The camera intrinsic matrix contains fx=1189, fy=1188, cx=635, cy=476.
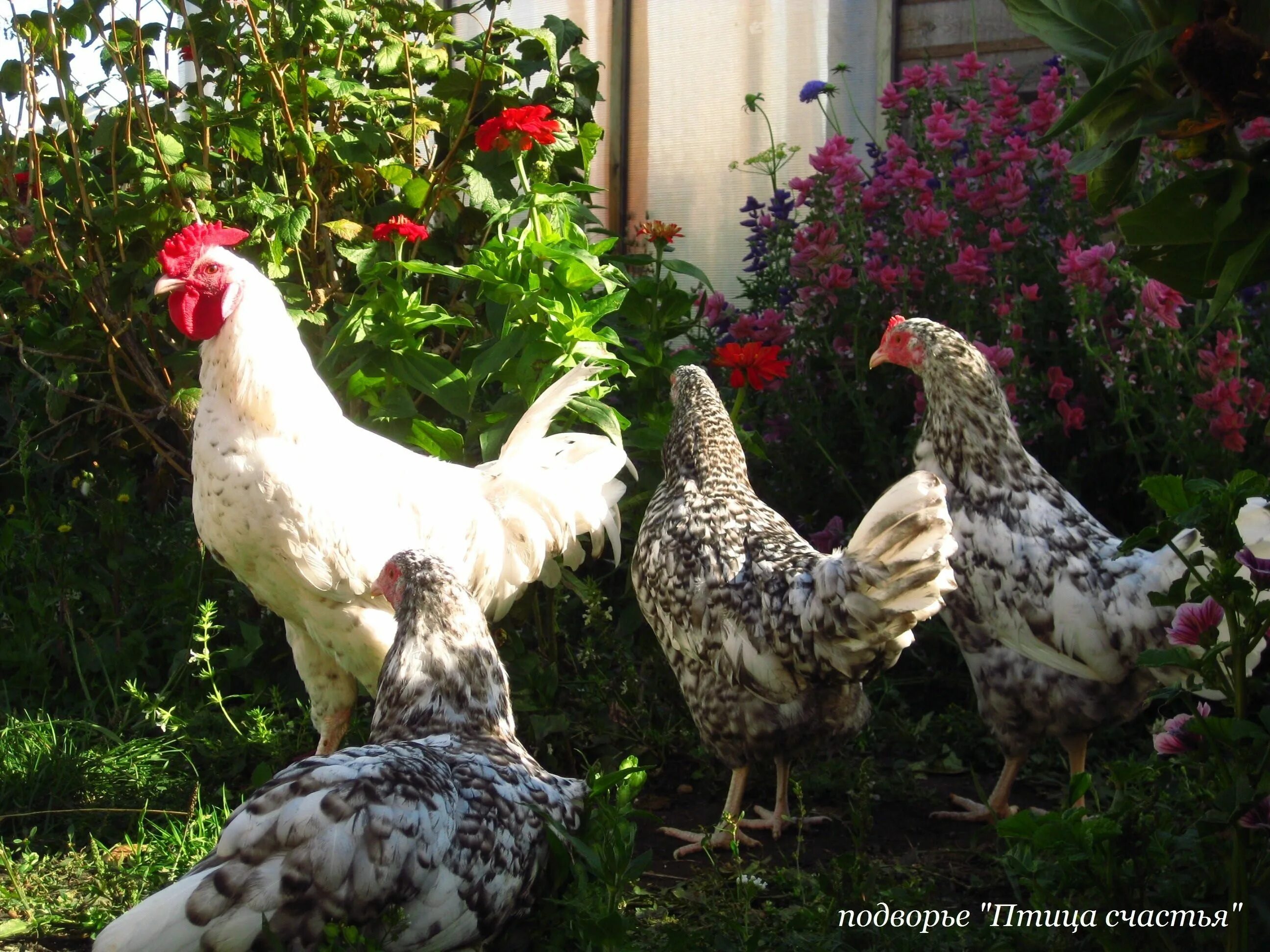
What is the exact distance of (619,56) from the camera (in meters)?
6.34

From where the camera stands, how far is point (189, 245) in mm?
3367

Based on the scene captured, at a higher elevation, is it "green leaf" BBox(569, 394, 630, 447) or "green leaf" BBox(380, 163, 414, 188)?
"green leaf" BBox(380, 163, 414, 188)

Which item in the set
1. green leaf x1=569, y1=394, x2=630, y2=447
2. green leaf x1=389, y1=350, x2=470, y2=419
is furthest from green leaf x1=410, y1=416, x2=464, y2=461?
green leaf x1=569, y1=394, x2=630, y2=447

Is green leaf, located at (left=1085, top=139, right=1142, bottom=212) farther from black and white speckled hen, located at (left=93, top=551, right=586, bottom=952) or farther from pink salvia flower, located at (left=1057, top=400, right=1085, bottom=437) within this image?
pink salvia flower, located at (left=1057, top=400, right=1085, bottom=437)

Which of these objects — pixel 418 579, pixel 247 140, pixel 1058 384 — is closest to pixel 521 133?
pixel 247 140

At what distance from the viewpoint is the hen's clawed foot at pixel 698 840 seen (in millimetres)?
3373

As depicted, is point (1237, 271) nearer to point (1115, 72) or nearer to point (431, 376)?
point (1115, 72)

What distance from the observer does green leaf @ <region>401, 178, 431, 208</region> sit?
4.12 meters

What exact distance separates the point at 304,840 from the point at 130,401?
320cm

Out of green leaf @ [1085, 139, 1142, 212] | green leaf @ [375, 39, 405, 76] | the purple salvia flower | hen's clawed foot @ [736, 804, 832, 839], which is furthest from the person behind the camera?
green leaf @ [375, 39, 405, 76]

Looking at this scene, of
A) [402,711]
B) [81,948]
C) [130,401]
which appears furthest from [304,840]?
[130,401]

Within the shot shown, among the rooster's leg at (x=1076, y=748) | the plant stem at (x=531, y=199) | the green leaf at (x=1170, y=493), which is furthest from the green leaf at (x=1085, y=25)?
the plant stem at (x=531, y=199)

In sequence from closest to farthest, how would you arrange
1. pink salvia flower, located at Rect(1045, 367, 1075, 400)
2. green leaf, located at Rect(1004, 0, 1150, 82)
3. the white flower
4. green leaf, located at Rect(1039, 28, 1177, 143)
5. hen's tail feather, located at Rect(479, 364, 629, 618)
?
green leaf, located at Rect(1039, 28, 1177, 143) → green leaf, located at Rect(1004, 0, 1150, 82) → the white flower → hen's tail feather, located at Rect(479, 364, 629, 618) → pink salvia flower, located at Rect(1045, 367, 1075, 400)

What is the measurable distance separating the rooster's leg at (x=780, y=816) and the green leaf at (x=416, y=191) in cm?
224
